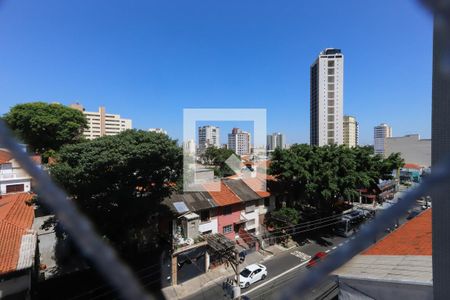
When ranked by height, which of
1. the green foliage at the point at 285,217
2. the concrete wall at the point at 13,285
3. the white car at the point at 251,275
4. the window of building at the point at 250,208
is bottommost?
the white car at the point at 251,275

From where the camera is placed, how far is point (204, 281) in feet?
30.9

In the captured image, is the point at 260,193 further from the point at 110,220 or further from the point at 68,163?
the point at 68,163

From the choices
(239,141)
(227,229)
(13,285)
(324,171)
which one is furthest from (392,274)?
(239,141)

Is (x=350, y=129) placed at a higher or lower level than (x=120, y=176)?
higher

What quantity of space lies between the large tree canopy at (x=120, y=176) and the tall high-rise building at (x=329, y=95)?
3257cm

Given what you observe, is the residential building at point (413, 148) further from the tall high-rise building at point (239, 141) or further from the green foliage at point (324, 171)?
the tall high-rise building at point (239, 141)

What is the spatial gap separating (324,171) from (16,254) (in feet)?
37.2

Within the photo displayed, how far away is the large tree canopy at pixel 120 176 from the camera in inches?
287

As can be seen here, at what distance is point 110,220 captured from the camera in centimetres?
799

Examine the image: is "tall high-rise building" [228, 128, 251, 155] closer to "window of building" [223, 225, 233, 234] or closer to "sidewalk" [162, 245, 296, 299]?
"window of building" [223, 225, 233, 234]

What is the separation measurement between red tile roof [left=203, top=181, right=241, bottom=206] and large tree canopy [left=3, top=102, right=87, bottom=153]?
1537cm

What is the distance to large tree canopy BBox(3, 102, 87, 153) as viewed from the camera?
20.5 m

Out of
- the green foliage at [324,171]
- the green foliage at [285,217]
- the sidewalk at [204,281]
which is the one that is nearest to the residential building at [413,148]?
the green foliage at [324,171]

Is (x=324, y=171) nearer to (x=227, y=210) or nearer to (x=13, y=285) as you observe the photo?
(x=227, y=210)
